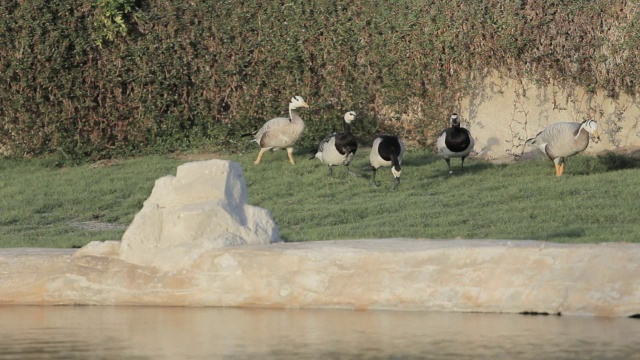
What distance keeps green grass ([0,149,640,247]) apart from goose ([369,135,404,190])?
1.00ft

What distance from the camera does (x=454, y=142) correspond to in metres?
22.8

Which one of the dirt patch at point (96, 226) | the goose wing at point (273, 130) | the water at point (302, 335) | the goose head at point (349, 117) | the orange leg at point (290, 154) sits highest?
the goose head at point (349, 117)

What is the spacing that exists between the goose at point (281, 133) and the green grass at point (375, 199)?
0.35 meters

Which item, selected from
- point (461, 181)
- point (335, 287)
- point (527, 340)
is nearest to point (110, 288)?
point (335, 287)

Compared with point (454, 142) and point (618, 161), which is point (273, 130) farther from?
point (618, 161)

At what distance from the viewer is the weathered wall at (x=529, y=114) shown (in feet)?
81.8

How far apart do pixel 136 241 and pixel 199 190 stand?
82 centimetres

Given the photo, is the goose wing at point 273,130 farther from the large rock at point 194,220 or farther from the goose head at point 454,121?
the large rock at point 194,220

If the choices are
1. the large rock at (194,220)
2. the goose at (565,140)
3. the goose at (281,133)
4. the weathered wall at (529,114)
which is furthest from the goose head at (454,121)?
the large rock at (194,220)

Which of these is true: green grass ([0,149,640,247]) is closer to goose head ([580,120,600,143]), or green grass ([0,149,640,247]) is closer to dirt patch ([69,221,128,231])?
dirt patch ([69,221,128,231])

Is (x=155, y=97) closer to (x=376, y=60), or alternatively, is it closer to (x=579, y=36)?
(x=376, y=60)

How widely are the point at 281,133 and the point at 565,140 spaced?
17.5 feet

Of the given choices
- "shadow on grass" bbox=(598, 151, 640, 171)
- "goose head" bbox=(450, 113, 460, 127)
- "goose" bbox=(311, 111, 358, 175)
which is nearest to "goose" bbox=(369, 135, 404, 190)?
"goose" bbox=(311, 111, 358, 175)

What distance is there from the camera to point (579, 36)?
2472 cm
